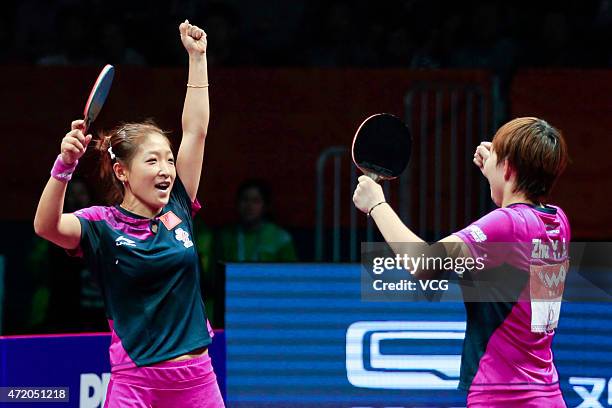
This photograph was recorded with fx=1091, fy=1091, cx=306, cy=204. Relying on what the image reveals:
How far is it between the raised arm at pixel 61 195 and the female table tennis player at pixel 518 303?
48.4 inches

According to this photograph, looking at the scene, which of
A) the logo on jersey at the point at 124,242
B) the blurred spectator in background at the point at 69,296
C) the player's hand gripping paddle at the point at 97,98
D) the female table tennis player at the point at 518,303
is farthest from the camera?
the blurred spectator in background at the point at 69,296

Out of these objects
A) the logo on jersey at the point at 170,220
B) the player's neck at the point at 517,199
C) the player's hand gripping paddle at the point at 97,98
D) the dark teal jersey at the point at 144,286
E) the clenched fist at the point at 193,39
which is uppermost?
the clenched fist at the point at 193,39

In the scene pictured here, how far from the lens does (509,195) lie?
3.48 metres

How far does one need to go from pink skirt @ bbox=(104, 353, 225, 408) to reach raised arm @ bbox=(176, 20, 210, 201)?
64 centimetres

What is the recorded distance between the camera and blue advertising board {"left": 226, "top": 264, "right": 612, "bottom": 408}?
201 inches

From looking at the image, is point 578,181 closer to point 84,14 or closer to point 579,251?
point 579,251

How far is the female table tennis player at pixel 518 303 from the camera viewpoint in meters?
3.38

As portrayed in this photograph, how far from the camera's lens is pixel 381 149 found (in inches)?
135

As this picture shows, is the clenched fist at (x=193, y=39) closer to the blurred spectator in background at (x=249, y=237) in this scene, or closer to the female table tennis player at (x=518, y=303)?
the female table tennis player at (x=518, y=303)

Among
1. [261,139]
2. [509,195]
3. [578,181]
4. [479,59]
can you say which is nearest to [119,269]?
[509,195]

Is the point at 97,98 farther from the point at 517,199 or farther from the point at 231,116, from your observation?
the point at 231,116

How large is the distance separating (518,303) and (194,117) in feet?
4.45

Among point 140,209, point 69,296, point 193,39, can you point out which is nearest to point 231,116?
point 69,296

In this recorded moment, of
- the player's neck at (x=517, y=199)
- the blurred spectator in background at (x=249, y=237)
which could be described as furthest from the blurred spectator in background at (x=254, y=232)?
the player's neck at (x=517, y=199)
